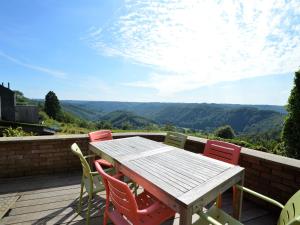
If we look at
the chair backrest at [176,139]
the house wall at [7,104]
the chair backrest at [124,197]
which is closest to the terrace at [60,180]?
the chair backrest at [176,139]

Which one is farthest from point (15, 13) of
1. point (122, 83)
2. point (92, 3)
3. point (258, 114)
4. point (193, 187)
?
point (258, 114)

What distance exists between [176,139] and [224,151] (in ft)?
3.01

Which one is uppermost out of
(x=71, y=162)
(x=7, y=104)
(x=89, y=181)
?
(x=7, y=104)

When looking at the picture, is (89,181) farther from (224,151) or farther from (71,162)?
(71,162)

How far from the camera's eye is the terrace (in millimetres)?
2484

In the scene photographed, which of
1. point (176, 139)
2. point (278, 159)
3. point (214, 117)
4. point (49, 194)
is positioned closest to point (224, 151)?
point (278, 159)

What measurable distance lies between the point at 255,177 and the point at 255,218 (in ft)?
1.77

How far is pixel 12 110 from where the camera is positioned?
24969 millimetres

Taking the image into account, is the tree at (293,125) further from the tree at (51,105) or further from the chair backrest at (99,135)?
the tree at (51,105)

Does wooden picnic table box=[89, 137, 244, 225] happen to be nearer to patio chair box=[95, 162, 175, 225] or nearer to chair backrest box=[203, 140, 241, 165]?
patio chair box=[95, 162, 175, 225]

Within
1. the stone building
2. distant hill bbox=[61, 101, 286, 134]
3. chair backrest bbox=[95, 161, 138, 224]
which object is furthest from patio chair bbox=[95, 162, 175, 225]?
distant hill bbox=[61, 101, 286, 134]

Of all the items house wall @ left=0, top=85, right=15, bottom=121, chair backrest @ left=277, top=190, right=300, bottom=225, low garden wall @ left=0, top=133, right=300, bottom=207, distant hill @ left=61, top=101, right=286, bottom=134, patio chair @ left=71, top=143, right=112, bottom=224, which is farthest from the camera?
distant hill @ left=61, top=101, right=286, bottom=134

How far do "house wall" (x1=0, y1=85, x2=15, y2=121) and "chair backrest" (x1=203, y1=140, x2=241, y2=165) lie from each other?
27159 mm

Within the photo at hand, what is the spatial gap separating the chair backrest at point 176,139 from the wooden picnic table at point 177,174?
62 centimetres
